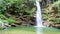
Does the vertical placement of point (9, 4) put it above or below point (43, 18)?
above

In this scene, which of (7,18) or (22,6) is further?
(22,6)

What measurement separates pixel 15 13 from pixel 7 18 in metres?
1.82

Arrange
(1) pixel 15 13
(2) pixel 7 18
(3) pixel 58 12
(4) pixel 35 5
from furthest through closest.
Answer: (4) pixel 35 5, (1) pixel 15 13, (2) pixel 7 18, (3) pixel 58 12

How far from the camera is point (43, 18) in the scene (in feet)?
71.2

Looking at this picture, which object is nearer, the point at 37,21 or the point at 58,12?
the point at 58,12

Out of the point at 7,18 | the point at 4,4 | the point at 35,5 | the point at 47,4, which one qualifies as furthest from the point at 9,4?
the point at 47,4

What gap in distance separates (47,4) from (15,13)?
4.88m

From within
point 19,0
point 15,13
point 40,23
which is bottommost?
point 40,23

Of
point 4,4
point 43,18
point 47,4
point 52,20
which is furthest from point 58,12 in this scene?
point 4,4

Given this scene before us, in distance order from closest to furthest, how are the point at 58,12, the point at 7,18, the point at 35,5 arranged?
the point at 58,12, the point at 7,18, the point at 35,5

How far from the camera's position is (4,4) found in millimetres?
20734

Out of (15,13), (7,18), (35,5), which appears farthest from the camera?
(35,5)

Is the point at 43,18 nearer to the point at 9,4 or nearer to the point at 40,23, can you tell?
the point at 40,23

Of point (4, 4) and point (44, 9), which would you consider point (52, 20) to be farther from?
point (4, 4)
